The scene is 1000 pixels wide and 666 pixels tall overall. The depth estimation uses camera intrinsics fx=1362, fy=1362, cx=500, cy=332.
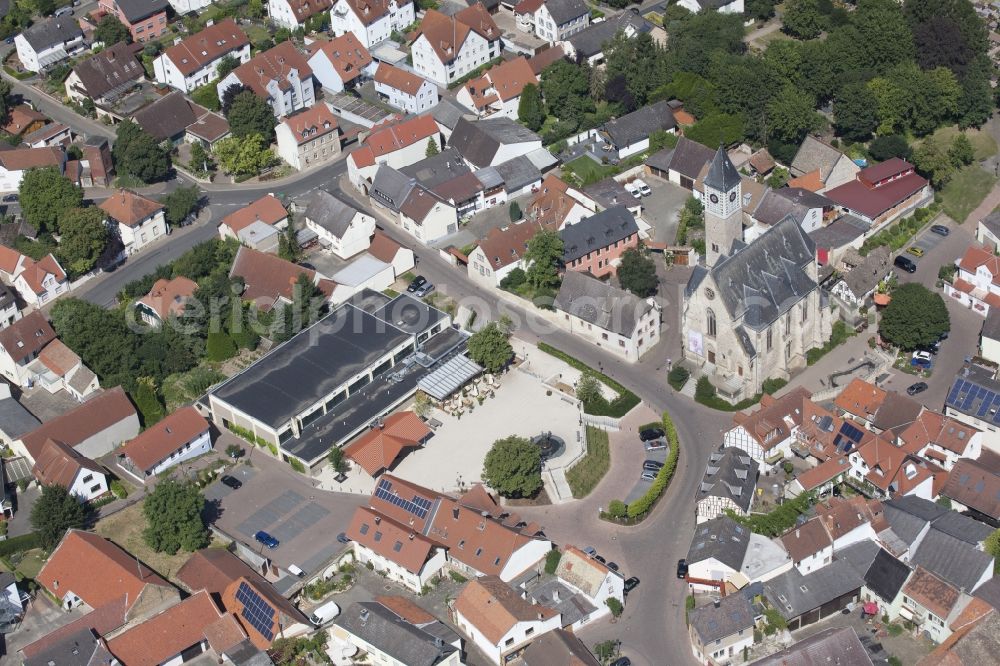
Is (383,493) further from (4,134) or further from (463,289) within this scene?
(4,134)

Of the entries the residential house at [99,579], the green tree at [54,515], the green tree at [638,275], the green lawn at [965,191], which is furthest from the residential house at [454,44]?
the residential house at [99,579]

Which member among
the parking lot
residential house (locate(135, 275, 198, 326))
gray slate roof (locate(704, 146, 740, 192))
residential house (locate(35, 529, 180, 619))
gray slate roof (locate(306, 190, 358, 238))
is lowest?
the parking lot

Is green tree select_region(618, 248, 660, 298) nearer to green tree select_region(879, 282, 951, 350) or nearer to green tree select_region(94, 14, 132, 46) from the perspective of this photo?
green tree select_region(879, 282, 951, 350)

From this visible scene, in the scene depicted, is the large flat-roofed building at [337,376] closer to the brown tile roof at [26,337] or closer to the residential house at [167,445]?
the residential house at [167,445]


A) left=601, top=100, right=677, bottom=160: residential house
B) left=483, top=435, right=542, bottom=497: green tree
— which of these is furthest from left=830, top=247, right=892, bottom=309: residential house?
left=483, top=435, right=542, bottom=497: green tree

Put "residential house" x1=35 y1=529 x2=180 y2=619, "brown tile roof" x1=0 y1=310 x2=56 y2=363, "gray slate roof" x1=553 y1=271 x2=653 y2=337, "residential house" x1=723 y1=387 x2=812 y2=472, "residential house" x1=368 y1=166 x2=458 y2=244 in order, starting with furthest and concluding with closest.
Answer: "residential house" x1=368 y1=166 x2=458 y2=244, "brown tile roof" x1=0 y1=310 x2=56 y2=363, "gray slate roof" x1=553 y1=271 x2=653 y2=337, "residential house" x1=723 y1=387 x2=812 y2=472, "residential house" x1=35 y1=529 x2=180 y2=619

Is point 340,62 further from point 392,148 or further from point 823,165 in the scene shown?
point 823,165

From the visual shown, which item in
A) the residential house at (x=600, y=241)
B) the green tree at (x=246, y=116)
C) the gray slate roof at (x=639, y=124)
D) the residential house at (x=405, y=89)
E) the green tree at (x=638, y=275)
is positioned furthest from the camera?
the residential house at (x=405, y=89)

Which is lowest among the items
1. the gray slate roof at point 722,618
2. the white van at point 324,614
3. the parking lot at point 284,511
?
the parking lot at point 284,511
